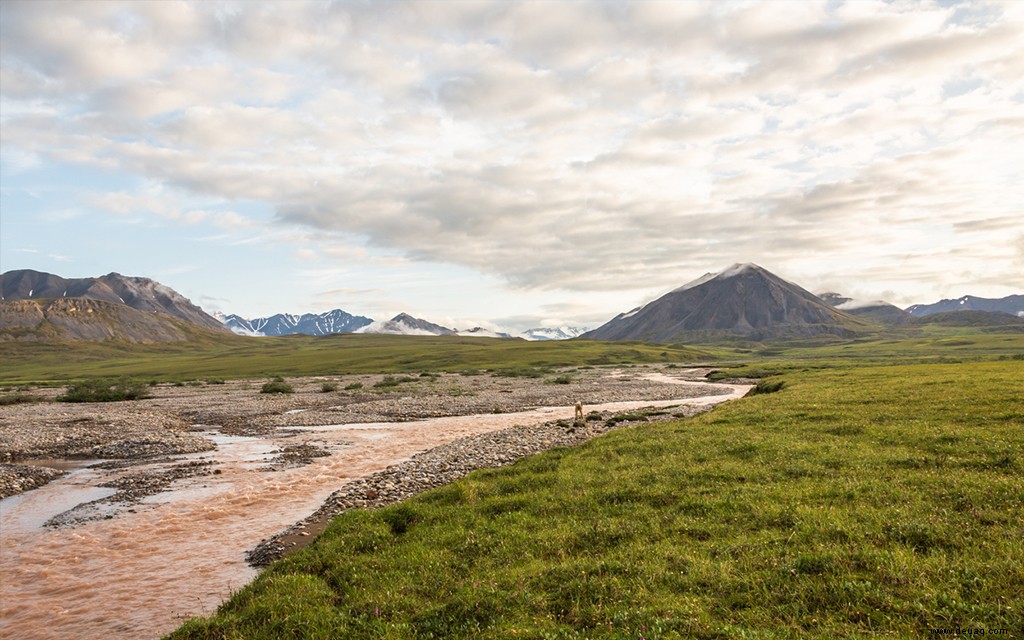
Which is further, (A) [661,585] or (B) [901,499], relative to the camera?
(B) [901,499]

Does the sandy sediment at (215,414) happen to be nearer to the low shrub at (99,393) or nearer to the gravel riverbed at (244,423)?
the gravel riverbed at (244,423)

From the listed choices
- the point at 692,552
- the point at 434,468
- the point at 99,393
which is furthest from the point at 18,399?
the point at 692,552

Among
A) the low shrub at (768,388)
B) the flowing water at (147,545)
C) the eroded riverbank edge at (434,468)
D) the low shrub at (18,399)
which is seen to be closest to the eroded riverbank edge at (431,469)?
the eroded riverbank edge at (434,468)

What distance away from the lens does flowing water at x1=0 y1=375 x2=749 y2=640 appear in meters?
16.8

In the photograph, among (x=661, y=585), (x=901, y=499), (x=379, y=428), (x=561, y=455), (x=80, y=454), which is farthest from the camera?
(x=379, y=428)

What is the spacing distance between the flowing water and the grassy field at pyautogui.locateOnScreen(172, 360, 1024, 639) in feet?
12.8

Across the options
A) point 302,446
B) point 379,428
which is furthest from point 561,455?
point 379,428

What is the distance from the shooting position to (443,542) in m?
18.2

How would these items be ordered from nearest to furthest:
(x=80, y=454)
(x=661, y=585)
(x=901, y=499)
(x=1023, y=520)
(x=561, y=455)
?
(x=661, y=585)
(x=1023, y=520)
(x=901, y=499)
(x=561, y=455)
(x=80, y=454)

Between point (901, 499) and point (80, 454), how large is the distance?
174 ft

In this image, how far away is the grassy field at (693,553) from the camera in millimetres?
11727

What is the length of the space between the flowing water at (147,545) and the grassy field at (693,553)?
3911mm

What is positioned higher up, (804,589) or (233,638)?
(804,589)

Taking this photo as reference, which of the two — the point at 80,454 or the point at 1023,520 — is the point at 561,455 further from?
the point at 80,454
